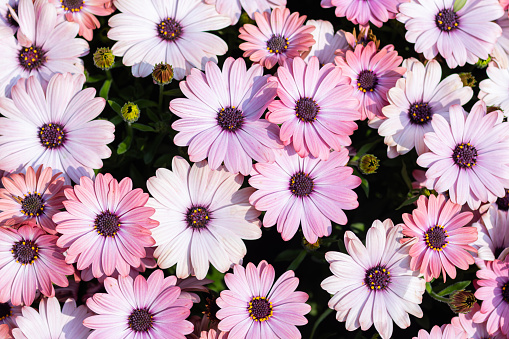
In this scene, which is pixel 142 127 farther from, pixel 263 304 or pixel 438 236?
pixel 438 236

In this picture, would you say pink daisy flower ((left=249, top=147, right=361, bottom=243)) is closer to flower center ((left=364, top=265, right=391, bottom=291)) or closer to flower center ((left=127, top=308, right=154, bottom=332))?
flower center ((left=364, top=265, right=391, bottom=291))

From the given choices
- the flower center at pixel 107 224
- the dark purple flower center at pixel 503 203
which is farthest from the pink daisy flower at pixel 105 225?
the dark purple flower center at pixel 503 203

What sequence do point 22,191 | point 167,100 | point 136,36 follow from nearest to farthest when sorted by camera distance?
point 22,191 < point 136,36 < point 167,100

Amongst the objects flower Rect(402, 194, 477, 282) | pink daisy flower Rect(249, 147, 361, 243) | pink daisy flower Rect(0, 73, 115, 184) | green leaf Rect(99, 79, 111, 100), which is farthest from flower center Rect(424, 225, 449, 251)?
green leaf Rect(99, 79, 111, 100)

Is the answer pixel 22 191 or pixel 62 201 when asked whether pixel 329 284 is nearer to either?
pixel 62 201

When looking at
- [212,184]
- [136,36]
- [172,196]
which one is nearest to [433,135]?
[212,184]

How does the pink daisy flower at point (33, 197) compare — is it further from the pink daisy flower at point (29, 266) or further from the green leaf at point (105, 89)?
the green leaf at point (105, 89)
